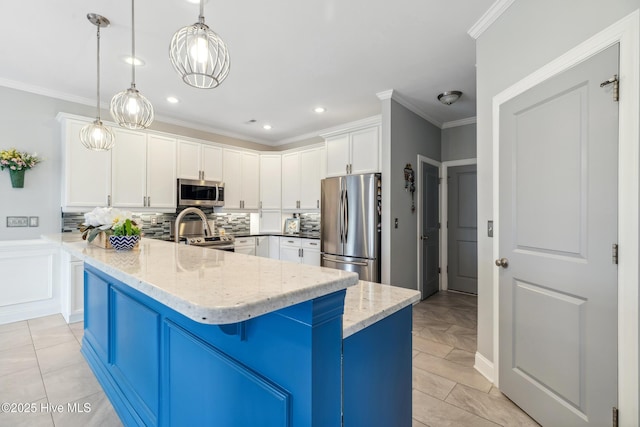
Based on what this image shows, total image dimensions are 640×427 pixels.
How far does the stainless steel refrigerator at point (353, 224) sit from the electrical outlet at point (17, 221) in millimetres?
3471

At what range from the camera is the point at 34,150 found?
3387 millimetres

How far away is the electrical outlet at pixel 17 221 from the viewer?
10.7ft

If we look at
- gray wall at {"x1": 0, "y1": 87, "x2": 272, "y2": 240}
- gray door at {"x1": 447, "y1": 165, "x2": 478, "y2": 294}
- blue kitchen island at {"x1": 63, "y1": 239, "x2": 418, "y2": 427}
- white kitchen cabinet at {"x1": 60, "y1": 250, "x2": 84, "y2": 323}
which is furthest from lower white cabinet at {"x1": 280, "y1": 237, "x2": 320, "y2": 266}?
blue kitchen island at {"x1": 63, "y1": 239, "x2": 418, "y2": 427}

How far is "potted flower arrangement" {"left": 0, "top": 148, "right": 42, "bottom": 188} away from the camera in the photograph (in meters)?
3.13

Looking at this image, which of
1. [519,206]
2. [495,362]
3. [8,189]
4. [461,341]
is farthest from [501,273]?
[8,189]

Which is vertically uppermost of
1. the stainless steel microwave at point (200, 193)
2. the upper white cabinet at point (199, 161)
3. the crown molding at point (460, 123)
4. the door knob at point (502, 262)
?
the crown molding at point (460, 123)

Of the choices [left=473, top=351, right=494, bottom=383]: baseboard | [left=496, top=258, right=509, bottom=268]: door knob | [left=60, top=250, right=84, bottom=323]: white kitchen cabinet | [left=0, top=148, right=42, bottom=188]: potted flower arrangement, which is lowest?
[left=473, top=351, right=494, bottom=383]: baseboard

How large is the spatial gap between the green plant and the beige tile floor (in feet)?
3.68

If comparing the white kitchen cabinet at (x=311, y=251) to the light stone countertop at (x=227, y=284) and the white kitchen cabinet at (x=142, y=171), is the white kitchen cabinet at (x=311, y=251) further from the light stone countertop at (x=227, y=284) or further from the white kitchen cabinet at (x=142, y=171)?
the light stone countertop at (x=227, y=284)

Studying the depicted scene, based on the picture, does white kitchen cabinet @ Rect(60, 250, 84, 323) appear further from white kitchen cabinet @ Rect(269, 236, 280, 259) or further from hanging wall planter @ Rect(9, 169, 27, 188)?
white kitchen cabinet @ Rect(269, 236, 280, 259)

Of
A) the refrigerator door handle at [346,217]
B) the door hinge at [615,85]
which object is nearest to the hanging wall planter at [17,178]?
the refrigerator door handle at [346,217]

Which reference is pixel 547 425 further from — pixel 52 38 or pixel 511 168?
pixel 52 38

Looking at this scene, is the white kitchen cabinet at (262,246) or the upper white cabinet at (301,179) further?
the white kitchen cabinet at (262,246)

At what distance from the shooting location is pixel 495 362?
2102 mm
